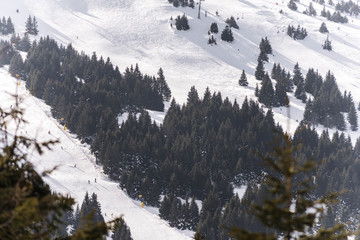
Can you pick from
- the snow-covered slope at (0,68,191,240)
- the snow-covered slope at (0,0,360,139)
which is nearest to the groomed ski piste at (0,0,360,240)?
the snow-covered slope at (0,0,360,139)

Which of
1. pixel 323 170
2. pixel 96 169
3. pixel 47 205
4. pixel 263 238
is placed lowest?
pixel 96 169

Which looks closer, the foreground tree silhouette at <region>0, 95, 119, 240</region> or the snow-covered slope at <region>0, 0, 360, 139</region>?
the foreground tree silhouette at <region>0, 95, 119, 240</region>

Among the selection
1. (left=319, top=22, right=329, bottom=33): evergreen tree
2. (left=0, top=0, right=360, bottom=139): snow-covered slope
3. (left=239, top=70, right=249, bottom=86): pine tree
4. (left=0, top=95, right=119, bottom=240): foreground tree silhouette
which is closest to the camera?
(left=0, top=95, right=119, bottom=240): foreground tree silhouette

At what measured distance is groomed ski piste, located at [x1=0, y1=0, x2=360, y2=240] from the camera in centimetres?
10706

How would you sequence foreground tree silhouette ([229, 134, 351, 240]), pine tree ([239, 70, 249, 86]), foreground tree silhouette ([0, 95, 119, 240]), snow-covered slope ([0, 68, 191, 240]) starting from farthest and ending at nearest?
pine tree ([239, 70, 249, 86])
snow-covered slope ([0, 68, 191, 240])
foreground tree silhouette ([229, 134, 351, 240])
foreground tree silhouette ([0, 95, 119, 240])

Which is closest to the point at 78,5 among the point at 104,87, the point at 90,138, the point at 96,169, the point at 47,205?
the point at 104,87

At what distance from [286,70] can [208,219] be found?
220 feet

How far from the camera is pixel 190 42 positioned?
5133 inches

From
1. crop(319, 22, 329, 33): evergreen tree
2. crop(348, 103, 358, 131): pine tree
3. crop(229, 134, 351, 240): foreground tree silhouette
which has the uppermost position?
crop(229, 134, 351, 240): foreground tree silhouette

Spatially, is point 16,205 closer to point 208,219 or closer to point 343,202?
point 208,219

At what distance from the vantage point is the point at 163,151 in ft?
252

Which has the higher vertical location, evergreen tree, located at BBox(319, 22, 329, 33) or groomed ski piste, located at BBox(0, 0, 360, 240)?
evergreen tree, located at BBox(319, 22, 329, 33)

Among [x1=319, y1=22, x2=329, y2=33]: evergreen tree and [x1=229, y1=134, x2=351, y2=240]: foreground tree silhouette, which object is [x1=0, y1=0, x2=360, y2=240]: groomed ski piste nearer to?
[x1=319, y1=22, x2=329, y2=33]: evergreen tree

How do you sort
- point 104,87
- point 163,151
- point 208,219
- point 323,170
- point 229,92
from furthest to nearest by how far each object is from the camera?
point 229,92
point 104,87
point 323,170
point 163,151
point 208,219
